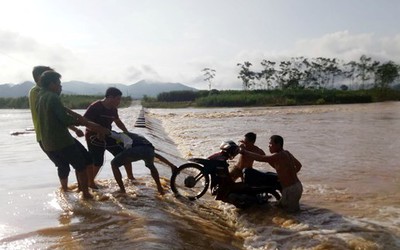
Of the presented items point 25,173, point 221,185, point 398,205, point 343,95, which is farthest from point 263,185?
point 343,95

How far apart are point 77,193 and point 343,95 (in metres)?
63.5

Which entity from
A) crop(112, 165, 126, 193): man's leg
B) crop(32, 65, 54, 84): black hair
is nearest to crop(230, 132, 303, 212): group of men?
crop(112, 165, 126, 193): man's leg

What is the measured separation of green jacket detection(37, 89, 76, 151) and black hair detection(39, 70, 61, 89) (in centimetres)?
9

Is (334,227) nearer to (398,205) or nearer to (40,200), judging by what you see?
(398,205)

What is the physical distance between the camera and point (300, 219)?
5.96 meters

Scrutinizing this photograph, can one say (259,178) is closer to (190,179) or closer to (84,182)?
(190,179)

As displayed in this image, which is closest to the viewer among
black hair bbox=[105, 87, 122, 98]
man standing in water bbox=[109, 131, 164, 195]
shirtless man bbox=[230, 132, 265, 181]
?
man standing in water bbox=[109, 131, 164, 195]

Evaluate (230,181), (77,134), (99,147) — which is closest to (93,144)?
(99,147)

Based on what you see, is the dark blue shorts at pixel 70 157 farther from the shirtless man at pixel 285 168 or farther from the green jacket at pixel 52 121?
the shirtless man at pixel 285 168

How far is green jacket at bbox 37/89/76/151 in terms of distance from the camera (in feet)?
17.7

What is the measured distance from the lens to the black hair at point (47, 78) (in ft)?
17.8

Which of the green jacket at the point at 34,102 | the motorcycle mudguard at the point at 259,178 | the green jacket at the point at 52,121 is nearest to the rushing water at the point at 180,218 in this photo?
the motorcycle mudguard at the point at 259,178

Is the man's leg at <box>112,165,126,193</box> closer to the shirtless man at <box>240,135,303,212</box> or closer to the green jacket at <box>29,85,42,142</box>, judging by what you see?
the green jacket at <box>29,85,42,142</box>

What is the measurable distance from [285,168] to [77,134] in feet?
10.4
